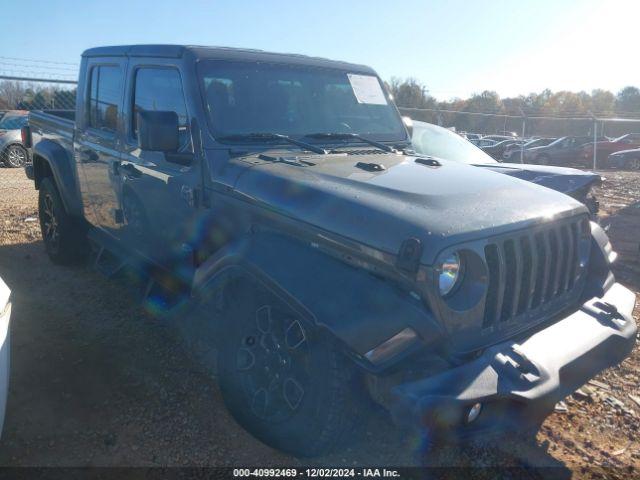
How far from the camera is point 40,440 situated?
295cm

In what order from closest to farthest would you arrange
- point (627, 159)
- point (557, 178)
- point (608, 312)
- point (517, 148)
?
1. point (608, 312)
2. point (557, 178)
3. point (627, 159)
4. point (517, 148)

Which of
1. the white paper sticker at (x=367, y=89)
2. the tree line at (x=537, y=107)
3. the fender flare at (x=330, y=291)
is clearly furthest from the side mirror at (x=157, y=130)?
the tree line at (x=537, y=107)

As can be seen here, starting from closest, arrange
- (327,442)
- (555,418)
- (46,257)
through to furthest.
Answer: (327,442)
(555,418)
(46,257)

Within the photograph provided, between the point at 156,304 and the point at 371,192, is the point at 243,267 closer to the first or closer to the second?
the point at 371,192

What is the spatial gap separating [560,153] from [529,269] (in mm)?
22145

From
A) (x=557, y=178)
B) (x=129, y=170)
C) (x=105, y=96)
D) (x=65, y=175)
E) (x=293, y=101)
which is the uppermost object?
(x=105, y=96)

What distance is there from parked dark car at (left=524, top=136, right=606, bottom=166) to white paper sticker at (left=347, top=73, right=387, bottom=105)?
19.8m

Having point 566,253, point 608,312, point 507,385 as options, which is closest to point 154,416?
point 507,385

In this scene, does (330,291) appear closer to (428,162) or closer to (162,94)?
(428,162)

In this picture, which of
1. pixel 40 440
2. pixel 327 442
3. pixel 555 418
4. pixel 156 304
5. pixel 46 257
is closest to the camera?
pixel 327 442

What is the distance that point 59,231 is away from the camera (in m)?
5.50

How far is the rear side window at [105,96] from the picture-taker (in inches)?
164

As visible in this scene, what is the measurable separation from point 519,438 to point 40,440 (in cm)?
269

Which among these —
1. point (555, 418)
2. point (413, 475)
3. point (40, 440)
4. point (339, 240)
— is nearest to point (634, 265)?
point (555, 418)
